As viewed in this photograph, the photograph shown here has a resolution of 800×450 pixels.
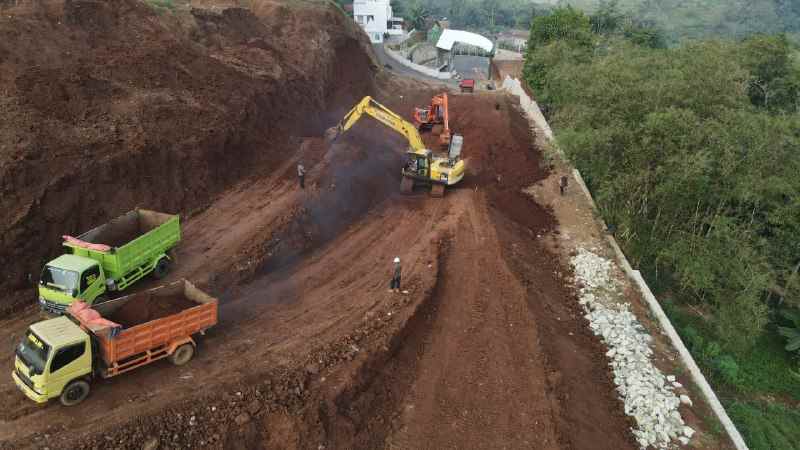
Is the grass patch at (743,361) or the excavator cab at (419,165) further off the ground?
the excavator cab at (419,165)

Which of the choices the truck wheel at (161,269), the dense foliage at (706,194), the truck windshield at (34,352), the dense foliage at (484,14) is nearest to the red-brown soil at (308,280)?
the truck wheel at (161,269)

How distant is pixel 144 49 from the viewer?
26.8 meters

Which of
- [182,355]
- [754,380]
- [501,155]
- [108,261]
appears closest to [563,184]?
[501,155]

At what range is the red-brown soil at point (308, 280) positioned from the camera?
1241cm

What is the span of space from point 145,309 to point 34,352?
2.51m

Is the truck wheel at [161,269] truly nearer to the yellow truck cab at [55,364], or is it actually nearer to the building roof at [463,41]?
the yellow truck cab at [55,364]

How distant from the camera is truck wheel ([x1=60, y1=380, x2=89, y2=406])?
12078 millimetres

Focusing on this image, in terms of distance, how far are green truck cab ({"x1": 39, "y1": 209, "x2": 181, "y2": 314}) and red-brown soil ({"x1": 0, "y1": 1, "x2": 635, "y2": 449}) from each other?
3.23 feet

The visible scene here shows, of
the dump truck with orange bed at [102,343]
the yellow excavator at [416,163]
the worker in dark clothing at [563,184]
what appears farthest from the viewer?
the worker in dark clothing at [563,184]

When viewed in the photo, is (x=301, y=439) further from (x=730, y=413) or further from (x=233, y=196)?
(x=233, y=196)

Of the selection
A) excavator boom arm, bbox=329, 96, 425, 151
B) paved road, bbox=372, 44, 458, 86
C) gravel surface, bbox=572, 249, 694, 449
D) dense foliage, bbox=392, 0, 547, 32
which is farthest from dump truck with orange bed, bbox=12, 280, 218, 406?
dense foliage, bbox=392, 0, 547, 32

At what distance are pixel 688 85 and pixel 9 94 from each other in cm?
2482

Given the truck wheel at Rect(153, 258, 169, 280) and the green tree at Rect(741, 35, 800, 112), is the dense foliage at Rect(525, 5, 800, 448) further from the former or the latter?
the green tree at Rect(741, 35, 800, 112)

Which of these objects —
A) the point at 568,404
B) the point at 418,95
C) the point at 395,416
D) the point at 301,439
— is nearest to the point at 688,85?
the point at 568,404
